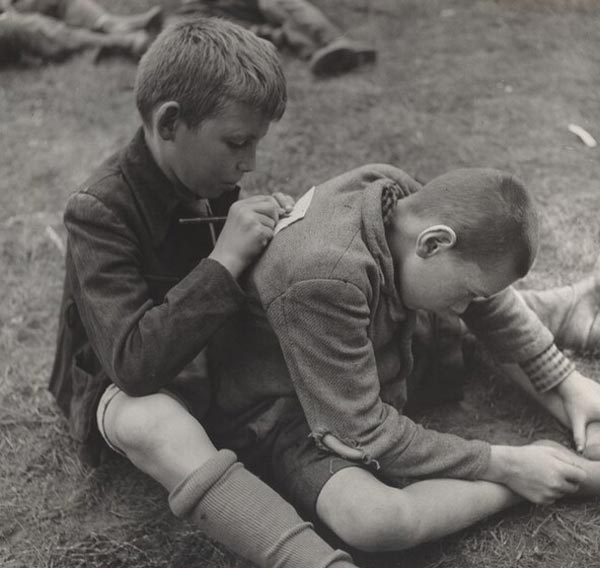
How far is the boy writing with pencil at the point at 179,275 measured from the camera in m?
1.80

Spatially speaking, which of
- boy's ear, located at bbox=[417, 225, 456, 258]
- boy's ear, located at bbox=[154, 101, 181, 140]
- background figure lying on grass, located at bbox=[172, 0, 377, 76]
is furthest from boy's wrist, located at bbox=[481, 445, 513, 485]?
background figure lying on grass, located at bbox=[172, 0, 377, 76]

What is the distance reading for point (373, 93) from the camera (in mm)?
3924

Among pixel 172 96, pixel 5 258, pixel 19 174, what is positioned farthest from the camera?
pixel 19 174

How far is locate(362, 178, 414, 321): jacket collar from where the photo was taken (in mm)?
1845

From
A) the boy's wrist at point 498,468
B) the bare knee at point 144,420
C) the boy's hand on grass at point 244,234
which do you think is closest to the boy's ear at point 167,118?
the boy's hand on grass at point 244,234

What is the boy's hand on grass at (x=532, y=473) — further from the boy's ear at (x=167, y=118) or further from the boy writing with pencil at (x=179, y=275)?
the boy's ear at (x=167, y=118)

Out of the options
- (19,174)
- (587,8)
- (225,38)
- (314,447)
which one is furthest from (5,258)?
(587,8)

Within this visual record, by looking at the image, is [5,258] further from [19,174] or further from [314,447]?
[314,447]

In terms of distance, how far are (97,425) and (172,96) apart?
2.72 ft

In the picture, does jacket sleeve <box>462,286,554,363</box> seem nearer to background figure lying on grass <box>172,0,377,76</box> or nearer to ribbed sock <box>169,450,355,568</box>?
ribbed sock <box>169,450,355,568</box>

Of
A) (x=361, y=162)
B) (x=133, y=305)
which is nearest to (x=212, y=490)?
(x=133, y=305)

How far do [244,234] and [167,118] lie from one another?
35 centimetres

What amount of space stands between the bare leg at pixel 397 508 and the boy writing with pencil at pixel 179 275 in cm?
8

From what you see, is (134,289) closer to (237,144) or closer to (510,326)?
(237,144)
